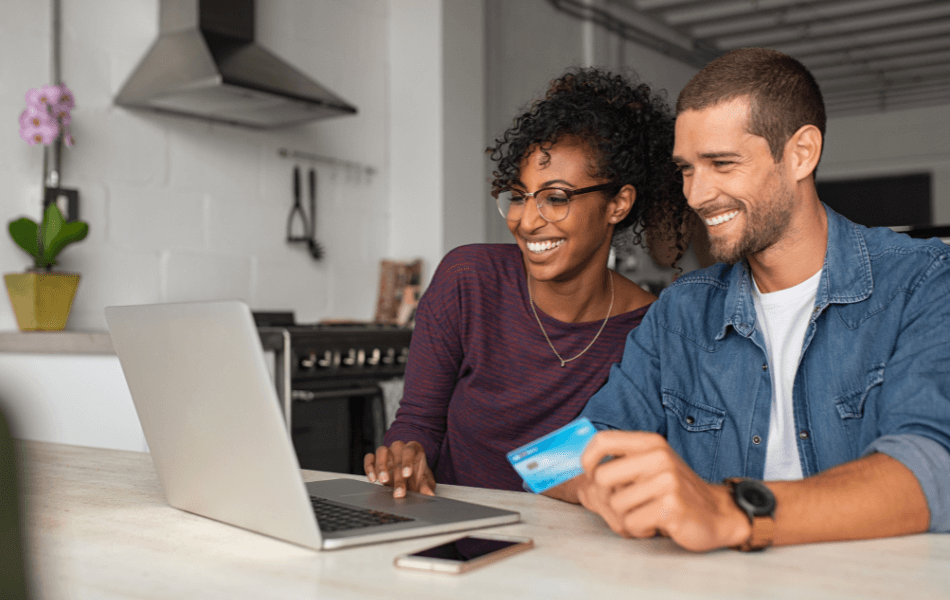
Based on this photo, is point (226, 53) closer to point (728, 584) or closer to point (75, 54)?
point (75, 54)

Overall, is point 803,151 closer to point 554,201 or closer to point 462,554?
point 554,201

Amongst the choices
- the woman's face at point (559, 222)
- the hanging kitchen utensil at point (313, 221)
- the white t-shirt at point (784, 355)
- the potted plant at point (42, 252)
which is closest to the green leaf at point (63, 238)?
the potted plant at point (42, 252)

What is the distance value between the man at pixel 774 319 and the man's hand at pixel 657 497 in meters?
0.11

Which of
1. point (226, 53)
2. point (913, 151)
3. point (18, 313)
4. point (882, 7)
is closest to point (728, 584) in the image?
point (18, 313)

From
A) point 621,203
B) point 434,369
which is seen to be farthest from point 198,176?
point 621,203

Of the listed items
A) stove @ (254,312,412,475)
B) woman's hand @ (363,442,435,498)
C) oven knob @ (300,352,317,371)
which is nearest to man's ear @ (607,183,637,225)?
woman's hand @ (363,442,435,498)

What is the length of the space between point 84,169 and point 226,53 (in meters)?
0.58

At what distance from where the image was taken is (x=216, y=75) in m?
2.61

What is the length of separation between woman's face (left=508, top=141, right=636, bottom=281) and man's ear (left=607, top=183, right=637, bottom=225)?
0.08ft

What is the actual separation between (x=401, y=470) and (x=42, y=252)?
171 centimetres

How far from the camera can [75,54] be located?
2723 millimetres

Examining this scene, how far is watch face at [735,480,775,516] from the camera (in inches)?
32.5

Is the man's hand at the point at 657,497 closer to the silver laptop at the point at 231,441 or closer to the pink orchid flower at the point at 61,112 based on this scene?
the silver laptop at the point at 231,441

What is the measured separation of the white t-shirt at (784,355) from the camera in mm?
1246
